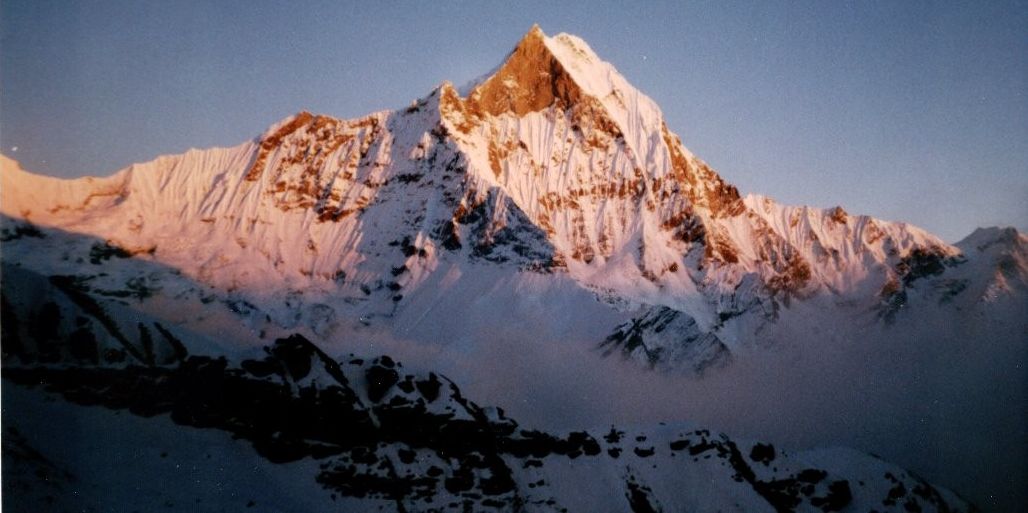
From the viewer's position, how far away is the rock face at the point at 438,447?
8494 cm

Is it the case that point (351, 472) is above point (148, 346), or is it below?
below

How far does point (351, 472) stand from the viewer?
3381 inches

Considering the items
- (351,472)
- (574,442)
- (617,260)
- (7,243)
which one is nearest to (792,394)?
(617,260)

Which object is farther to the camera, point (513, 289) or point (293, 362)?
point (513, 289)

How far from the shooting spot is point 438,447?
303 feet

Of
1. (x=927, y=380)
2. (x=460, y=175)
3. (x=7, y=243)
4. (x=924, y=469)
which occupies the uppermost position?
(x=460, y=175)

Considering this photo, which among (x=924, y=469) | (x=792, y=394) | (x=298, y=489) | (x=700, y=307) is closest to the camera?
(x=298, y=489)

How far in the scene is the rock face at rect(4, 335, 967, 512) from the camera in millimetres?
84938

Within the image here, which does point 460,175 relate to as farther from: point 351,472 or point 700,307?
point 351,472

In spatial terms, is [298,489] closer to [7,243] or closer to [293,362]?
[293,362]

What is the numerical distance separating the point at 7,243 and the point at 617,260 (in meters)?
146

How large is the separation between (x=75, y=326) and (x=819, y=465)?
9806 cm

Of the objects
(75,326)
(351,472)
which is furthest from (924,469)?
(75,326)

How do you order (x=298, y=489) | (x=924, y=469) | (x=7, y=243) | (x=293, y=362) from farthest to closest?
1. (x=7, y=243)
2. (x=924, y=469)
3. (x=293, y=362)
4. (x=298, y=489)
